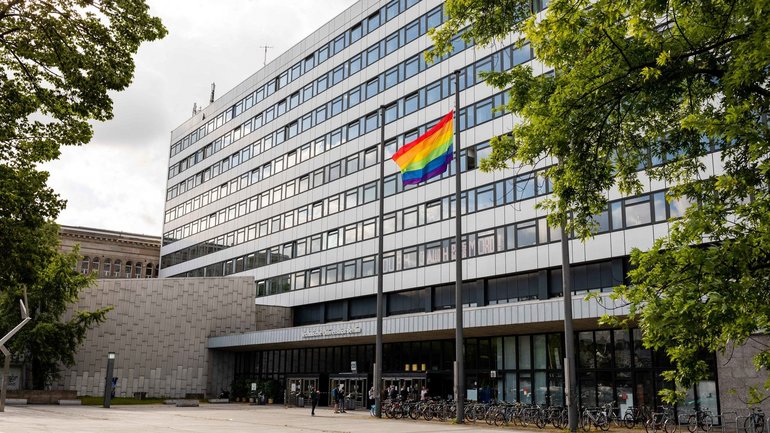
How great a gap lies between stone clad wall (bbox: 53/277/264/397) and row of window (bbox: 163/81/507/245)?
28.9 ft

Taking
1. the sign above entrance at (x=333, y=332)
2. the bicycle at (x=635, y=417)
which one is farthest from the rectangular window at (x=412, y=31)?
the bicycle at (x=635, y=417)

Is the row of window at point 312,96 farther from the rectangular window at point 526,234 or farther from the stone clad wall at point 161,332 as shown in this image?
the stone clad wall at point 161,332

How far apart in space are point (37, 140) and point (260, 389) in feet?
131

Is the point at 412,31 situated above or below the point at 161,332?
above

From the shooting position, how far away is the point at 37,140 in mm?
18281

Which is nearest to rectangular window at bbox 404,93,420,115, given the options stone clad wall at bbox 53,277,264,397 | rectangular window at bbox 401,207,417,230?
rectangular window at bbox 401,207,417,230

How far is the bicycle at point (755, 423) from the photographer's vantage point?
24.7 metres

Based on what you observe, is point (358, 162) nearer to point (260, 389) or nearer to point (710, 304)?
point (260, 389)

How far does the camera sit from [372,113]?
5166cm

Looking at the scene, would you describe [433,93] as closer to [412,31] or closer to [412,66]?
[412,66]

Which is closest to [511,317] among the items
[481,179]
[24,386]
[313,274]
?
[481,179]

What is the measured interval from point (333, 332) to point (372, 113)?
656 inches

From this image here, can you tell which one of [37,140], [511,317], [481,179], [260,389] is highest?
[481,179]

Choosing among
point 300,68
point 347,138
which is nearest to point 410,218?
point 347,138
